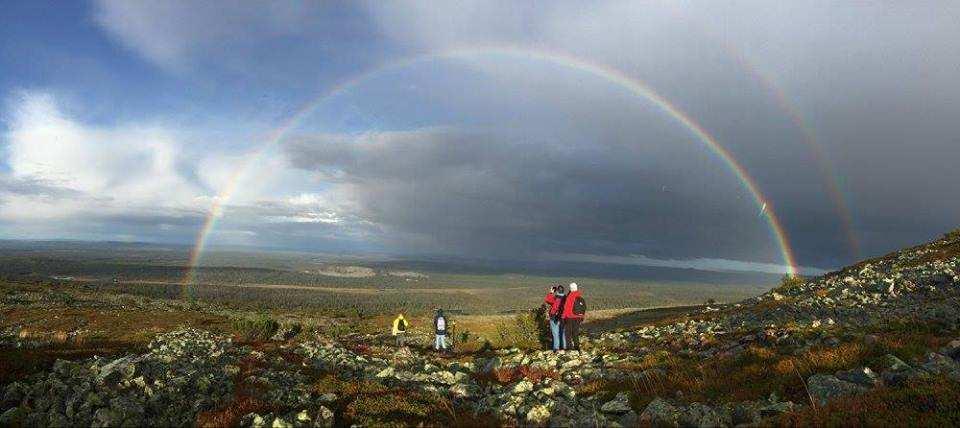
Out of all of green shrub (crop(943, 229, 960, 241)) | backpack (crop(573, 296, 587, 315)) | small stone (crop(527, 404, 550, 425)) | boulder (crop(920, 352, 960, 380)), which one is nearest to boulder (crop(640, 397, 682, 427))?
small stone (crop(527, 404, 550, 425))

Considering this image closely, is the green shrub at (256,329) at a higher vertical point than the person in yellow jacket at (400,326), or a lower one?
lower

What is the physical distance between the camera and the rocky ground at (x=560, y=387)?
33.8ft

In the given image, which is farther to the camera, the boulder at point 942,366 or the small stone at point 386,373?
the small stone at point 386,373

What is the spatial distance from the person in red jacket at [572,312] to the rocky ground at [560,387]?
95.2 inches

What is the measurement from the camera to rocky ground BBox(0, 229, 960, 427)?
33.8ft

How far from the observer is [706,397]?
1219cm

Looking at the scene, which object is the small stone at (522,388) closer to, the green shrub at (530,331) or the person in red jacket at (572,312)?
the person in red jacket at (572,312)

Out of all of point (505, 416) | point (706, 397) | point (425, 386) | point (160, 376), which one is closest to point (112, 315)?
point (160, 376)

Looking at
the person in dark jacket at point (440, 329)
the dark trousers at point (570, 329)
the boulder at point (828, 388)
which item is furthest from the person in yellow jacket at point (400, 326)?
the boulder at point (828, 388)

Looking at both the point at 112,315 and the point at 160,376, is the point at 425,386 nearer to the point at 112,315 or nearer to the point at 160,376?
the point at 160,376

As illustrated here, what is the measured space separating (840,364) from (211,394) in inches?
662

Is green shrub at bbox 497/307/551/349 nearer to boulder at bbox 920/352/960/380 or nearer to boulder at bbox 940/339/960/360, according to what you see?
boulder at bbox 940/339/960/360

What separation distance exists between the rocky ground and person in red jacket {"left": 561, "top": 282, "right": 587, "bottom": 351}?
242 centimetres

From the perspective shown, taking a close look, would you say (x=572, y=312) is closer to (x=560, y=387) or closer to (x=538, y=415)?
(x=560, y=387)
